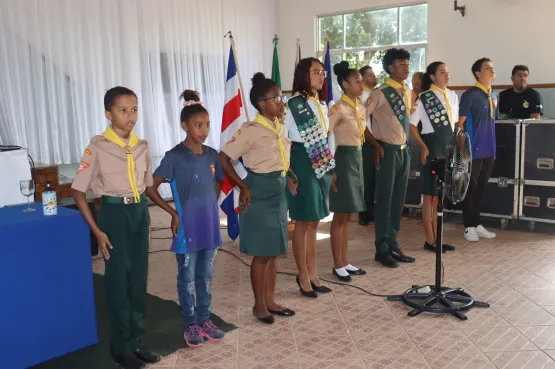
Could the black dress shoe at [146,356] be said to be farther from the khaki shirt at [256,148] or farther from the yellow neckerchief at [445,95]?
the yellow neckerchief at [445,95]

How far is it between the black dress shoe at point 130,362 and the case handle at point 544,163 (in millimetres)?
4443

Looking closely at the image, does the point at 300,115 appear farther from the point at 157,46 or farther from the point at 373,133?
the point at 157,46

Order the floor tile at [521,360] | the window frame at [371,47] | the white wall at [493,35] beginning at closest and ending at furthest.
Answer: the floor tile at [521,360], the white wall at [493,35], the window frame at [371,47]

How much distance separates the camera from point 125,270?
9.02ft

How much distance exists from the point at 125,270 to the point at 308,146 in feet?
4.69

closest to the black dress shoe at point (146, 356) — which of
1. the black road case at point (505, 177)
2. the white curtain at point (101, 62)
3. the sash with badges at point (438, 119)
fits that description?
the sash with badges at point (438, 119)

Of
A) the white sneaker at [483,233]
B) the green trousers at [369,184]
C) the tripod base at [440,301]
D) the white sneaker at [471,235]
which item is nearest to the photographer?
the tripod base at [440,301]

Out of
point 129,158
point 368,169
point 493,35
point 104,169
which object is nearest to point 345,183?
point 129,158

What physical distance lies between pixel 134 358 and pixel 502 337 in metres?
2.03

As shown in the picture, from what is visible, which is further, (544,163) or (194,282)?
(544,163)

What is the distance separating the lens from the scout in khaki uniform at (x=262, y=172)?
3158mm

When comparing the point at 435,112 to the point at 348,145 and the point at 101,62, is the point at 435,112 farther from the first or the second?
the point at 101,62

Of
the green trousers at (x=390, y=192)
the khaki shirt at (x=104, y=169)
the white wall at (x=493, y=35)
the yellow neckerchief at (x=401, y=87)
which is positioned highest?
the white wall at (x=493, y=35)

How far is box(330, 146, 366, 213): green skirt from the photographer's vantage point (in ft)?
13.2
